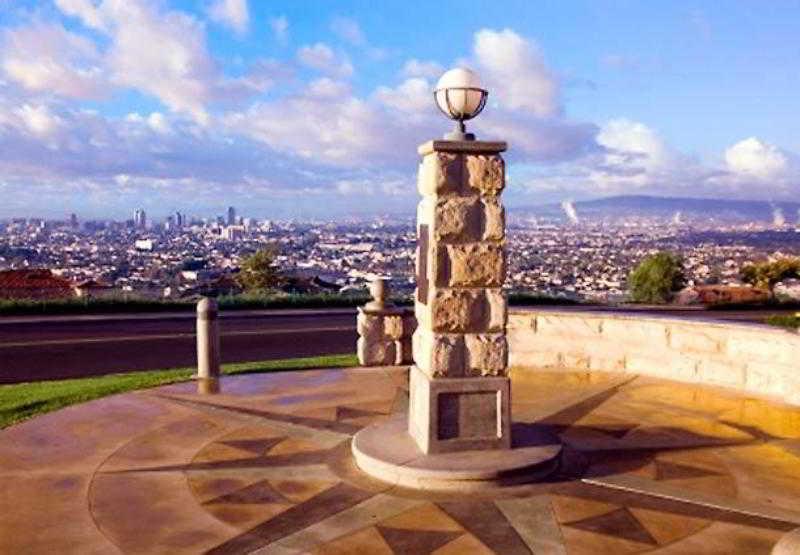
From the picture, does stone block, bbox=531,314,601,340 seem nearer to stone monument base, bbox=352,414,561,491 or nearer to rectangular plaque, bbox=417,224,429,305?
stone monument base, bbox=352,414,561,491

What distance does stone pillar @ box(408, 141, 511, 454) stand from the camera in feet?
22.1

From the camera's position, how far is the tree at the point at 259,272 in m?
32.3

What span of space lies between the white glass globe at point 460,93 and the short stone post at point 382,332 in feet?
17.8

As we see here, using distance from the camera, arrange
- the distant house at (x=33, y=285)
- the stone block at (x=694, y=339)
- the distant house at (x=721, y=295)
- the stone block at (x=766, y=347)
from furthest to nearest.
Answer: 1. the distant house at (x=721, y=295)
2. the distant house at (x=33, y=285)
3. the stone block at (x=694, y=339)
4. the stone block at (x=766, y=347)

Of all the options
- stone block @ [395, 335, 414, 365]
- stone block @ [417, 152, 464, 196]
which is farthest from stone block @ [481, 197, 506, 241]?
stone block @ [395, 335, 414, 365]

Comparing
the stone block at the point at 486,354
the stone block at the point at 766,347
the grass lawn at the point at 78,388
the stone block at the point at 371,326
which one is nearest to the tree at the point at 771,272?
the stone block at the point at 766,347

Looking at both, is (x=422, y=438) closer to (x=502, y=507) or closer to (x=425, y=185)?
(x=502, y=507)

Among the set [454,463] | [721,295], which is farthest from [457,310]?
[721,295]

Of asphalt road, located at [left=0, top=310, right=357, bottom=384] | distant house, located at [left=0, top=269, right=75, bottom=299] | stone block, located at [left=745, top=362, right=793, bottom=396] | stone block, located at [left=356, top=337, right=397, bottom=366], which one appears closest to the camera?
stone block, located at [left=745, top=362, right=793, bottom=396]

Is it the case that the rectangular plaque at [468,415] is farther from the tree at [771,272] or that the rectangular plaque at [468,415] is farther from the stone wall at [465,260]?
the tree at [771,272]

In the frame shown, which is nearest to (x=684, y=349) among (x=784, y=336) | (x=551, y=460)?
(x=784, y=336)

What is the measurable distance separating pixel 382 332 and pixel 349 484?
18.7 ft

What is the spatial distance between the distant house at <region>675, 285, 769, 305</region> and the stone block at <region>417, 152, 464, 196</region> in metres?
27.2

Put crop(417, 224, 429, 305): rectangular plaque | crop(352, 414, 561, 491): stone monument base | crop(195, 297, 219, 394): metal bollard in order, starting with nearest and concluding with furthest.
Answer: crop(352, 414, 561, 491): stone monument base < crop(417, 224, 429, 305): rectangular plaque < crop(195, 297, 219, 394): metal bollard
